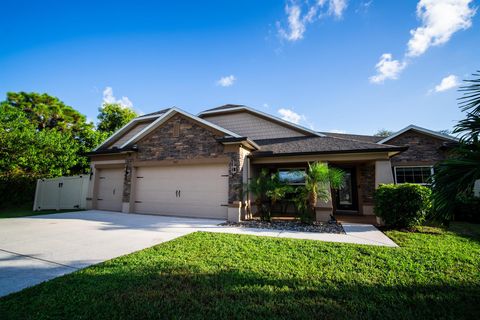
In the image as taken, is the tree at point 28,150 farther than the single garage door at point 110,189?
Yes

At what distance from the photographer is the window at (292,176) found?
10.9 m

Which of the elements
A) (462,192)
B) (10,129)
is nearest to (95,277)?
(462,192)

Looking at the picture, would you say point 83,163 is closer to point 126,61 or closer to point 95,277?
point 126,61

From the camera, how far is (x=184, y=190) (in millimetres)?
9672

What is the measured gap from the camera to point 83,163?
1631 centimetres

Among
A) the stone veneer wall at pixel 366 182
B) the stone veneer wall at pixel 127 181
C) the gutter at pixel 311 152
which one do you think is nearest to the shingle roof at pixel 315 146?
the gutter at pixel 311 152

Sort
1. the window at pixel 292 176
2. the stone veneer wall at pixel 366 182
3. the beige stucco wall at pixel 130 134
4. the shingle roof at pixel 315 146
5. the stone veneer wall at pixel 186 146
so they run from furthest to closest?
the beige stucco wall at pixel 130 134 → the window at pixel 292 176 → the stone veneer wall at pixel 366 182 → the stone veneer wall at pixel 186 146 → the shingle roof at pixel 315 146

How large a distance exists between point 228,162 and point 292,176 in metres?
4.14

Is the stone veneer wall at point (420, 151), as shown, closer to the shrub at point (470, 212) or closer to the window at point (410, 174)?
the window at point (410, 174)

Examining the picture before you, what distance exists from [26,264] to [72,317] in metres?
2.62

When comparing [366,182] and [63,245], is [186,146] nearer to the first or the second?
[63,245]

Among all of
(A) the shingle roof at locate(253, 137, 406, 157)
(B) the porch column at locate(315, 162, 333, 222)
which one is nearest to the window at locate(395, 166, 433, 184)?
(A) the shingle roof at locate(253, 137, 406, 157)

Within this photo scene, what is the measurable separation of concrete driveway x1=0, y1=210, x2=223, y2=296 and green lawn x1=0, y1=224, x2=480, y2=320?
1.75 ft

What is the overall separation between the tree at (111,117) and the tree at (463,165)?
29465mm
